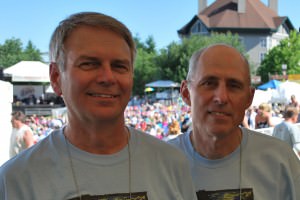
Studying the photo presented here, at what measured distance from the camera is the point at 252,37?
58156 millimetres

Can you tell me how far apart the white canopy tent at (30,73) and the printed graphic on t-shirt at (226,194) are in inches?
400

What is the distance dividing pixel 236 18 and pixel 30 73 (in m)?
50.6

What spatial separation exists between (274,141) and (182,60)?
130 feet

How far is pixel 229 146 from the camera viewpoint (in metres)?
1.88

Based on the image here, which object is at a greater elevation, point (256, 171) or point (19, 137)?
point (256, 171)

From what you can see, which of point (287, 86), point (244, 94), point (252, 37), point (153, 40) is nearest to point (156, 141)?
point (244, 94)

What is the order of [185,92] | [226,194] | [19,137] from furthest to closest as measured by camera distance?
1. [19,137]
2. [185,92]
3. [226,194]

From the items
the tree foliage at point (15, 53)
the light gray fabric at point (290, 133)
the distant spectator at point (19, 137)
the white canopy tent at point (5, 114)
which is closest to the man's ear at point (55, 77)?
the white canopy tent at point (5, 114)

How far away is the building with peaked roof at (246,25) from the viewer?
56.9 meters

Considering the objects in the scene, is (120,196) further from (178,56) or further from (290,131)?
(178,56)

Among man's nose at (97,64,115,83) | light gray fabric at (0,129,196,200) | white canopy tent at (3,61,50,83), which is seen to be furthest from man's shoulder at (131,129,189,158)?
white canopy tent at (3,61,50,83)

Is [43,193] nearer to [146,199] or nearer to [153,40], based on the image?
[146,199]

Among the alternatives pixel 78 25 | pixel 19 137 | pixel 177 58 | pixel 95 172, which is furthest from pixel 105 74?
pixel 177 58

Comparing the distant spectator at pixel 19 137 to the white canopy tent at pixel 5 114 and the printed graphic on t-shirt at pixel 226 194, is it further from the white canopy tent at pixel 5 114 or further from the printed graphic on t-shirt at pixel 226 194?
the printed graphic on t-shirt at pixel 226 194
